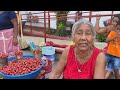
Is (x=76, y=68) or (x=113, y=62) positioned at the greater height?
(x=76, y=68)

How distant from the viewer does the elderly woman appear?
2.10 metres

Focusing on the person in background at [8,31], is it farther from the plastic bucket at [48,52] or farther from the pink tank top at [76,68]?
the pink tank top at [76,68]

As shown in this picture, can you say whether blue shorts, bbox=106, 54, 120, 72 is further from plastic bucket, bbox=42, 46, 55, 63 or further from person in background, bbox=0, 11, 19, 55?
person in background, bbox=0, 11, 19, 55

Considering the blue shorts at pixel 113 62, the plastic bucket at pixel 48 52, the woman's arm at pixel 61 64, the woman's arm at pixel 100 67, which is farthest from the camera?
the plastic bucket at pixel 48 52

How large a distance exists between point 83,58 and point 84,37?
235mm

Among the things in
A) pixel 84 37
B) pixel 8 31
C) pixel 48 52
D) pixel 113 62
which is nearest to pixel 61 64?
pixel 84 37

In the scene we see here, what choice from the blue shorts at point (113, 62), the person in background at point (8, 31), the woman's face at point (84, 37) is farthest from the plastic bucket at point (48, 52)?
the woman's face at point (84, 37)

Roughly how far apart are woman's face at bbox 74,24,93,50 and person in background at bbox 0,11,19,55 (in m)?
1.64

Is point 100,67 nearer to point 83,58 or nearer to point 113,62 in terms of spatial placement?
point 83,58

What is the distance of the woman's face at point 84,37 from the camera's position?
2084 millimetres

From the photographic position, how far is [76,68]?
2205mm

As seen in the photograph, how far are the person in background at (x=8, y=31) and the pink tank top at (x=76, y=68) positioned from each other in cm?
158

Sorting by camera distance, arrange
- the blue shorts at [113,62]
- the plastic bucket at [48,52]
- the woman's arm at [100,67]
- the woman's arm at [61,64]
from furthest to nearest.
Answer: the plastic bucket at [48,52] → the blue shorts at [113,62] → the woman's arm at [61,64] → the woman's arm at [100,67]

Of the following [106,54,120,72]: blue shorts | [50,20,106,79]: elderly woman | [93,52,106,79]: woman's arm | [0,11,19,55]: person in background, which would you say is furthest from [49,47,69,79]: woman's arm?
[0,11,19,55]: person in background
